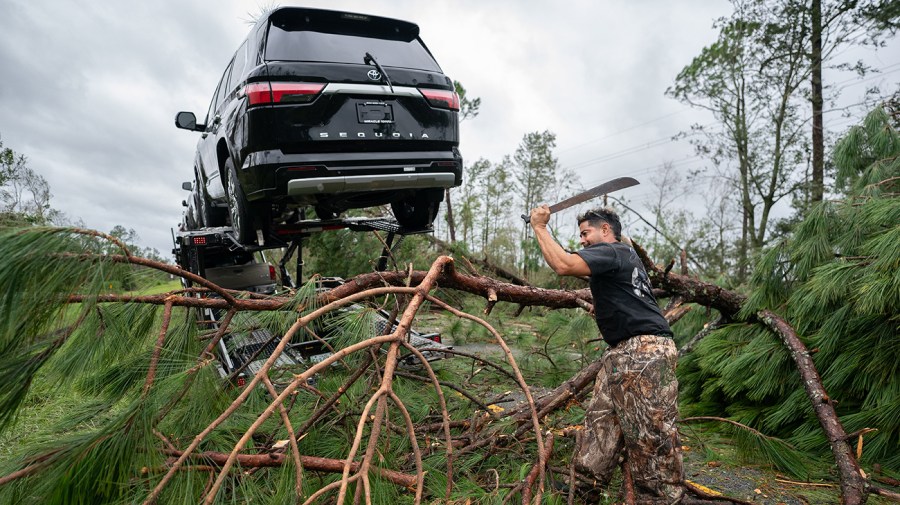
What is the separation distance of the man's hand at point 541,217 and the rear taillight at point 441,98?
2.12 meters

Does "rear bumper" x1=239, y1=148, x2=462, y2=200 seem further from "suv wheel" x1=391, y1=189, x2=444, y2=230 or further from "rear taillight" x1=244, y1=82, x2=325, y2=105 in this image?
"suv wheel" x1=391, y1=189, x2=444, y2=230

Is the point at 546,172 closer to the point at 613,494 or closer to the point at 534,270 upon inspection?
the point at 534,270

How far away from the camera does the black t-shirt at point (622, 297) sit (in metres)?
2.70

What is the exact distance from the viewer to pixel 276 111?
3.84m

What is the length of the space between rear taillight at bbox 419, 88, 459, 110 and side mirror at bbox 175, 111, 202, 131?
110 inches

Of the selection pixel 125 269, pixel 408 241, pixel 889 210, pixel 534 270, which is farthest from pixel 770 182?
pixel 125 269

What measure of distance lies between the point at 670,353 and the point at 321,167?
2823 mm

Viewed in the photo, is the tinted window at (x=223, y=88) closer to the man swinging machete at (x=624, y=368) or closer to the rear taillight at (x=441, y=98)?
the rear taillight at (x=441, y=98)

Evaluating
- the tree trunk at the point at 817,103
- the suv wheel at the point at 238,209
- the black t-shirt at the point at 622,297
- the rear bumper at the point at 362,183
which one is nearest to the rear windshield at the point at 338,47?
the rear bumper at the point at 362,183

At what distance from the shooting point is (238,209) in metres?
4.44

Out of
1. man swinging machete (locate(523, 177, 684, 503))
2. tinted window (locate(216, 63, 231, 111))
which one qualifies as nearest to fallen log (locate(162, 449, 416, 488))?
man swinging machete (locate(523, 177, 684, 503))

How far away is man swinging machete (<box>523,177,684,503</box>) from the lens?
2.56 metres

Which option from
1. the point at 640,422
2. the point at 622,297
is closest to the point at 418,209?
the point at 622,297

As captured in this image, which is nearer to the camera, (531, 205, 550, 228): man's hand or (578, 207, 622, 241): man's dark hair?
(531, 205, 550, 228): man's hand
